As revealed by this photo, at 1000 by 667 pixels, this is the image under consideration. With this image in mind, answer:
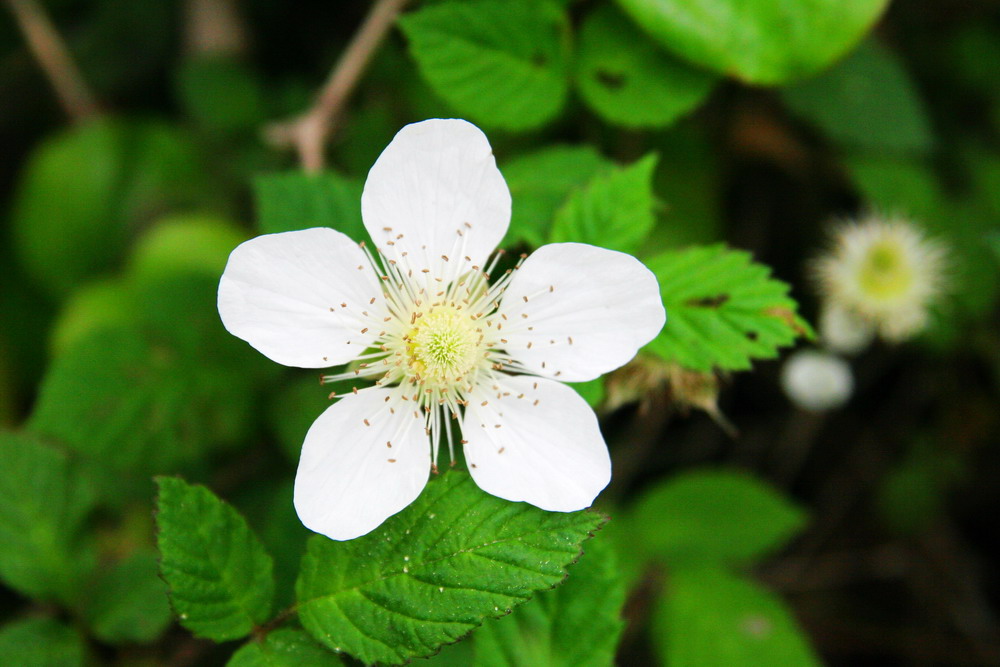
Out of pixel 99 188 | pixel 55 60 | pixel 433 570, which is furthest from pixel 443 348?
pixel 55 60

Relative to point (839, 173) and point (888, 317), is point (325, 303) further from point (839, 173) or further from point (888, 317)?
point (839, 173)

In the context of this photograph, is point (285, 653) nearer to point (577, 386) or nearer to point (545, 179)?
point (577, 386)

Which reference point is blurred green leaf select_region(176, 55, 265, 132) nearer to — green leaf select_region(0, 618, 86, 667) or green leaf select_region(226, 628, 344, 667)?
green leaf select_region(0, 618, 86, 667)

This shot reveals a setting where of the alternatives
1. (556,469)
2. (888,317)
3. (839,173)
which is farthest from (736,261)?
(839,173)

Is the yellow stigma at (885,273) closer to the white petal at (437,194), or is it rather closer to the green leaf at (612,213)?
the green leaf at (612,213)

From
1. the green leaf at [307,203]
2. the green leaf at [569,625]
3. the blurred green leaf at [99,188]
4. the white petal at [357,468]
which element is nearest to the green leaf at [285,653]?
the white petal at [357,468]
